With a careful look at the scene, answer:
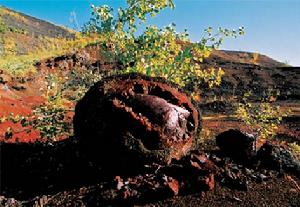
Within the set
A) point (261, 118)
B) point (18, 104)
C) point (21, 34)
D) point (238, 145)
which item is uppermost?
point (21, 34)

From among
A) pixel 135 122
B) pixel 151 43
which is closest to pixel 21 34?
pixel 151 43

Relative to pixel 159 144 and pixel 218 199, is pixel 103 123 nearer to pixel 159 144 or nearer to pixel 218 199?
pixel 159 144

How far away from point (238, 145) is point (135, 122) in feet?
8.86

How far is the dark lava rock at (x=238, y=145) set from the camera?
917 centimetres

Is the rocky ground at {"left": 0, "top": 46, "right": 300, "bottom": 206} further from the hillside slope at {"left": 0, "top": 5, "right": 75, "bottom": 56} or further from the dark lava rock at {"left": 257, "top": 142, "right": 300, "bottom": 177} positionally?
the hillside slope at {"left": 0, "top": 5, "right": 75, "bottom": 56}

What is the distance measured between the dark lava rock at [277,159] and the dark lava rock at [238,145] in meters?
0.22

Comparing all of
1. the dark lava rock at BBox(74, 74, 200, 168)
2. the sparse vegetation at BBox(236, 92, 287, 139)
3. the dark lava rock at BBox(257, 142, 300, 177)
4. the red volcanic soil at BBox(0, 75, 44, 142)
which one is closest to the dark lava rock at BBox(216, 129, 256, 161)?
the dark lava rock at BBox(257, 142, 300, 177)

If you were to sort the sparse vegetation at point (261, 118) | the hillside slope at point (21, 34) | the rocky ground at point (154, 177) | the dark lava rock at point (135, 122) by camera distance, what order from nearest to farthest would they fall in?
the rocky ground at point (154, 177), the dark lava rock at point (135, 122), the sparse vegetation at point (261, 118), the hillside slope at point (21, 34)

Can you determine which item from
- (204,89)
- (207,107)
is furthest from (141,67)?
(204,89)

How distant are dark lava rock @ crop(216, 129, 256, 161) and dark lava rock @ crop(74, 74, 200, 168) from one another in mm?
1438

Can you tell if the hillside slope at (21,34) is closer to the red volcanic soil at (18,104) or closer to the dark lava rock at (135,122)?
the red volcanic soil at (18,104)

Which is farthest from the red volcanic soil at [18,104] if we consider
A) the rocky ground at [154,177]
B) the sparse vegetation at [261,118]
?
the sparse vegetation at [261,118]

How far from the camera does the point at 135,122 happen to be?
752cm

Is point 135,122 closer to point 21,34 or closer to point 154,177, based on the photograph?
point 154,177
